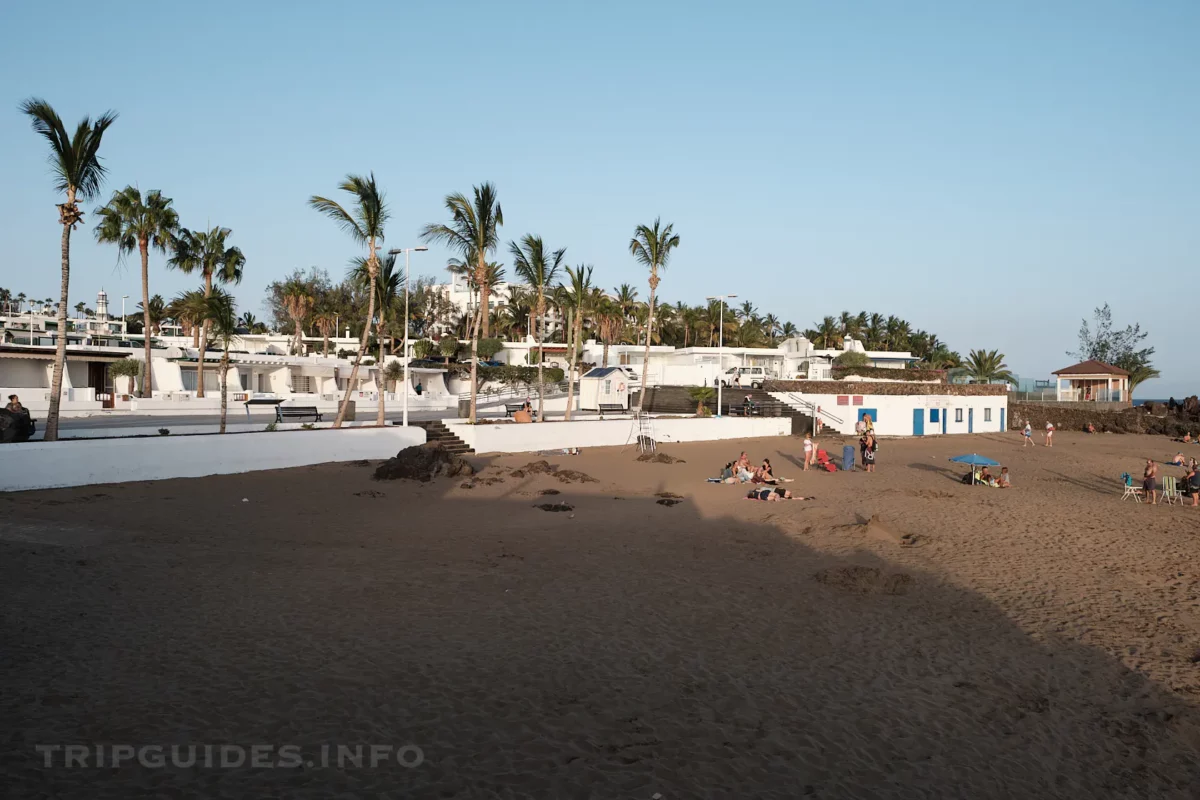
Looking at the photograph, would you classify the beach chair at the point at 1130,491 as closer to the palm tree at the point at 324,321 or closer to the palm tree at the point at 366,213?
the palm tree at the point at 366,213

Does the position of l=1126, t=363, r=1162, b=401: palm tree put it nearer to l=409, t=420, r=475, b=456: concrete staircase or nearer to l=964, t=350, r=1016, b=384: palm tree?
l=964, t=350, r=1016, b=384: palm tree

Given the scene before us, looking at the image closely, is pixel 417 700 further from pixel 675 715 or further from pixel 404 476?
pixel 404 476

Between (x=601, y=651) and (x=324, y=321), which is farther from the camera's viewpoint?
(x=324, y=321)

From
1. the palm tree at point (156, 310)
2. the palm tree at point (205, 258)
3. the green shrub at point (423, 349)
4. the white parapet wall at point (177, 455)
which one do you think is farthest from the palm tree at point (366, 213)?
the palm tree at point (156, 310)

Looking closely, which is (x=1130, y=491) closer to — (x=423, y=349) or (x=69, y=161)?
(x=69, y=161)

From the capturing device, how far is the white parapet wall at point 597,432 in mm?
28594

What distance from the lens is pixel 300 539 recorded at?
1393 cm

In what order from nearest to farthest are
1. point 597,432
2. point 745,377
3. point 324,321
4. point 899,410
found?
point 597,432 → point 899,410 → point 745,377 → point 324,321

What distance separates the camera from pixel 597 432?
32.6 m

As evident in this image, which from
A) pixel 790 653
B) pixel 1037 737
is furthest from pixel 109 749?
pixel 1037 737

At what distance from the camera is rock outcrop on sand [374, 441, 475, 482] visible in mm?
21531

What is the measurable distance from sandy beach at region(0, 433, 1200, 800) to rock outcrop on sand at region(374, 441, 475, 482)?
185 inches

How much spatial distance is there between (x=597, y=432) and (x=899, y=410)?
2039cm

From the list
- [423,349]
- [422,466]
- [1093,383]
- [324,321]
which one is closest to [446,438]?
[422,466]
